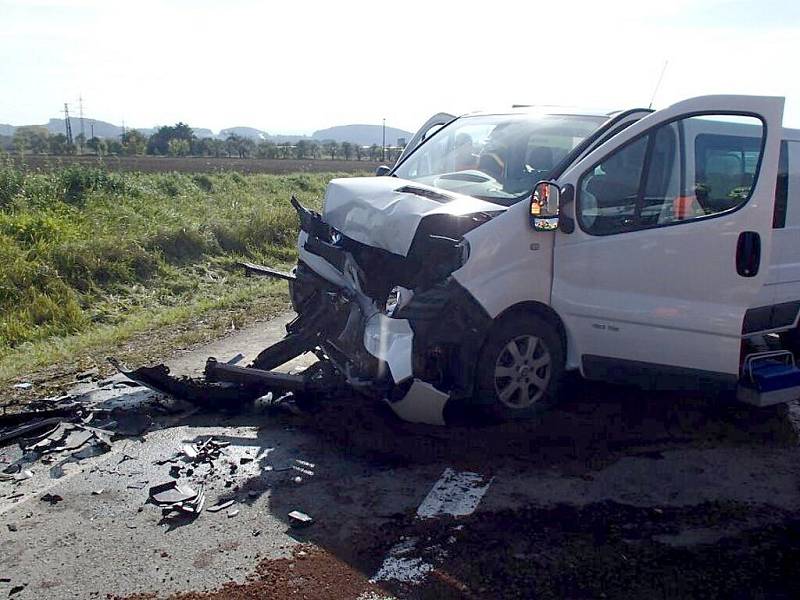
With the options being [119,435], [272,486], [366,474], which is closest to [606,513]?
[366,474]

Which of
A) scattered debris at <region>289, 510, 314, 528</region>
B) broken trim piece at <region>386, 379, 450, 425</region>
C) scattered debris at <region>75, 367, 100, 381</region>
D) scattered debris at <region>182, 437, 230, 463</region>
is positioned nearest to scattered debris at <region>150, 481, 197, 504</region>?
scattered debris at <region>182, 437, 230, 463</region>

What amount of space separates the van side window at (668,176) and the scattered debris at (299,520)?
8.88 feet

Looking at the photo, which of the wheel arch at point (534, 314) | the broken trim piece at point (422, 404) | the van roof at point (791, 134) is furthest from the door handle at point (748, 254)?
the broken trim piece at point (422, 404)

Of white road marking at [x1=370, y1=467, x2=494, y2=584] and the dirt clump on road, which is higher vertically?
the dirt clump on road

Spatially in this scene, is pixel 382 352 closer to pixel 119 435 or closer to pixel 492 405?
pixel 492 405

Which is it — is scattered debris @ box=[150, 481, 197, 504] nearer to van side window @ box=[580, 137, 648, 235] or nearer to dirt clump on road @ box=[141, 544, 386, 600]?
dirt clump on road @ box=[141, 544, 386, 600]

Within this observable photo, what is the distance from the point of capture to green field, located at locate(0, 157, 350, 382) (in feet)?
27.3

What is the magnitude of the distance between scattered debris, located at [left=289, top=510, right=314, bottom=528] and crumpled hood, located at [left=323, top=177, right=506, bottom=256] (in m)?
1.83

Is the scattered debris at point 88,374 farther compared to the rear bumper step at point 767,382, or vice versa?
the scattered debris at point 88,374

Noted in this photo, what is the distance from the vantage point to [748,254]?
502 cm

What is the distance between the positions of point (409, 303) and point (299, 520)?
5.05 feet

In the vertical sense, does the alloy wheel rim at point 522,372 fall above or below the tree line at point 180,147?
below

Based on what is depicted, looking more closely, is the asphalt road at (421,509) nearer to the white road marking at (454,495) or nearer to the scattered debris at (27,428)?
the white road marking at (454,495)

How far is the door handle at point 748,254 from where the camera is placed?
5.01 m
